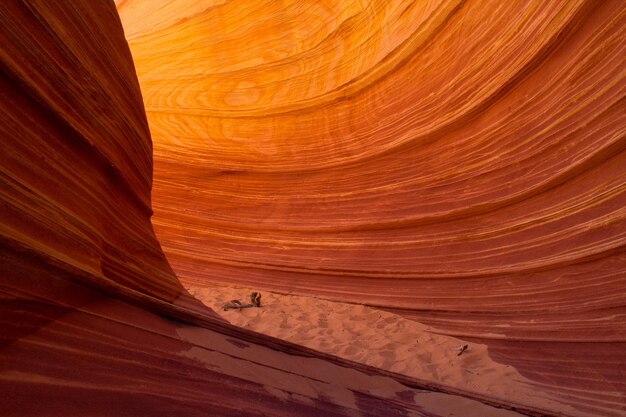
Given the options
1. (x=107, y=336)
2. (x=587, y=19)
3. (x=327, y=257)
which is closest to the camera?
(x=107, y=336)

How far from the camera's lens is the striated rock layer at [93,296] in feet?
4.05

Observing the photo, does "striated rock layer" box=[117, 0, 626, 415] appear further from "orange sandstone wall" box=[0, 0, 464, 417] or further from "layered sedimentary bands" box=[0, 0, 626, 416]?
"orange sandstone wall" box=[0, 0, 464, 417]

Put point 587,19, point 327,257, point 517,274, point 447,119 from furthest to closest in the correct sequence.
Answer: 1. point 327,257
2. point 447,119
3. point 517,274
4. point 587,19

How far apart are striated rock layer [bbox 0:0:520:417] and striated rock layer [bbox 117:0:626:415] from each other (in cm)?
116

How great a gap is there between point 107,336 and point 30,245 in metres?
0.36

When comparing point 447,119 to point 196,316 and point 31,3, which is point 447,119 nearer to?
point 196,316

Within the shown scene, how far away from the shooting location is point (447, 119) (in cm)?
414

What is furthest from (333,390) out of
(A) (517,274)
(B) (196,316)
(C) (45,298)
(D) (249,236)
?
(D) (249,236)

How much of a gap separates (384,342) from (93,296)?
7.82ft

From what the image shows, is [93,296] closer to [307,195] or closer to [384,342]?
[384,342]

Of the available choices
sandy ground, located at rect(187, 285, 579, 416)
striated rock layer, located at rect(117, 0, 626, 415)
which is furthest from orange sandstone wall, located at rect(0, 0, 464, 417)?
striated rock layer, located at rect(117, 0, 626, 415)

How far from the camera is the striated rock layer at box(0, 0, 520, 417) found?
1.23m

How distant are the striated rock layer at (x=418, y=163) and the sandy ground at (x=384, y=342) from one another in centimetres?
14

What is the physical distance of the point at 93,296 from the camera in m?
1.52
